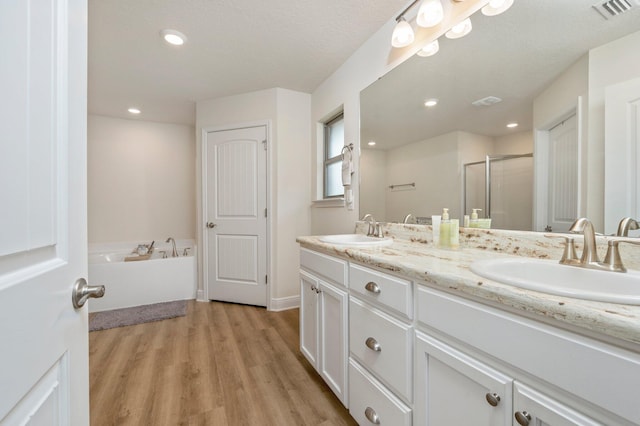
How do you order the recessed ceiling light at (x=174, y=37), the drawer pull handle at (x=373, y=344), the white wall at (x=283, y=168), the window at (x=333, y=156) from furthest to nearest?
the white wall at (x=283, y=168) → the window at (x=333, y=156) → the recessed ceiling light at (x=174, y=37) → the drawer pull handle at (x=373, y=344)

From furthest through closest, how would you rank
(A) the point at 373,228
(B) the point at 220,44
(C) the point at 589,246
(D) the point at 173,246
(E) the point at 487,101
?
1. (D) the point at 173,246
2. (B) the point at 220,44
3. (A) the point at 373,228
4. (E) the point at 487,101
5. (C) the point at 589,246

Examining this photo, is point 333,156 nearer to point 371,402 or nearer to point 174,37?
point 174,37

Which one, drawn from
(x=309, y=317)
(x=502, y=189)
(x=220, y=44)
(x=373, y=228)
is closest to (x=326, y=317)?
(x=309, y=317)

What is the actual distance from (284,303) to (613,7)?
9.62 feet

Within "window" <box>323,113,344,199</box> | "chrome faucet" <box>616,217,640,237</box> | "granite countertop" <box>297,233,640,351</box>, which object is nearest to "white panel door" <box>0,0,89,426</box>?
"granite countertop" <box>297,233,640,351</box>

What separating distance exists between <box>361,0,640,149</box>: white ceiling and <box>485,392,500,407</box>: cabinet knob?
106 centimetres

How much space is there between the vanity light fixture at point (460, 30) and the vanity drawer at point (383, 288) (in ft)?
4.16

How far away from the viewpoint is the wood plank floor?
4.62 ft

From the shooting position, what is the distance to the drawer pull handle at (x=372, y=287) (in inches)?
42.4

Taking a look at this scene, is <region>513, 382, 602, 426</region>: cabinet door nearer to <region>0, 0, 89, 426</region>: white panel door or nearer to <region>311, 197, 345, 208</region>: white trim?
<region>0, 0, 89, 426</region>: white panel door

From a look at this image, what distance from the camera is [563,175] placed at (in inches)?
41.8

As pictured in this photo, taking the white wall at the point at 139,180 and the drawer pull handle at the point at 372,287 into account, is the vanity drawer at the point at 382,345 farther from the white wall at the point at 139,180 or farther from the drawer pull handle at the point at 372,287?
the white wall at the point at 139,180

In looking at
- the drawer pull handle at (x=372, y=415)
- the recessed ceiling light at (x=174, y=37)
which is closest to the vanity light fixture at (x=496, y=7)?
the drawer pull handle at (x=372, y=415)

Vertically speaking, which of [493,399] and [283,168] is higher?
[283,168]
